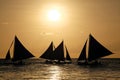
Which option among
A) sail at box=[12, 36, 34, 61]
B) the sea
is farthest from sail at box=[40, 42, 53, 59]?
the sea

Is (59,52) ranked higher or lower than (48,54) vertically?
higher

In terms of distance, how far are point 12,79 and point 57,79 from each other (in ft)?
22.7

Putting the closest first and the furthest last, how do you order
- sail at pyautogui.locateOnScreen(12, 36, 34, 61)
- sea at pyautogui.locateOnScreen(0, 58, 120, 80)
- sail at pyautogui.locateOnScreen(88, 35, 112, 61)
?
sea at pyautogui.locateOnScreen(0, 58, 120, 80), sail at pyautogui.locateOnScreen(88, 35, 112, 61), sail at pyautogui.locateOnScreen(12, 36, 34, 61)

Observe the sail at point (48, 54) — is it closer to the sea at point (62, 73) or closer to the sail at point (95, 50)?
the sea at point (62, 73)

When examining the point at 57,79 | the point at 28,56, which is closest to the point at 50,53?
the point at 28,56

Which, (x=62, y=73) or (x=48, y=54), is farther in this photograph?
(x=48, y=54)

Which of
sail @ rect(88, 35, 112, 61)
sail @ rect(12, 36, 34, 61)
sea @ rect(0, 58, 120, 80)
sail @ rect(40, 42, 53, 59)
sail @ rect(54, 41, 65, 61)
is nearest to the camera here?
sea @ rect(0, 58, 120, 80)

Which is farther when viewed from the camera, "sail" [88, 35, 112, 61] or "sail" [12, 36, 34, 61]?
"sail" [12, 36, 34, 61]

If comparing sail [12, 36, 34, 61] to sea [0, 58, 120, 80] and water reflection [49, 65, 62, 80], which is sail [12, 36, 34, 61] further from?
water reflection [49, 65, 62, 80]

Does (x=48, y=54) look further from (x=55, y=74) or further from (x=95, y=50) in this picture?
(x=55, y=74)

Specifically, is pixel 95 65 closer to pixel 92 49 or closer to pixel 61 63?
pixel 92 49

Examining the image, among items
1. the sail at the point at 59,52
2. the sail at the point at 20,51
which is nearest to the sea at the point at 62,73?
the sail at the point at 20,51

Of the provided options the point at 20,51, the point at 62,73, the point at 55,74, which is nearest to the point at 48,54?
the point at 20,51

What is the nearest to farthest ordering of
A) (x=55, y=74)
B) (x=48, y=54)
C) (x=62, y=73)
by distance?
(x=55, y=74) < (x=62, y=73) < (x=48, y=54)
